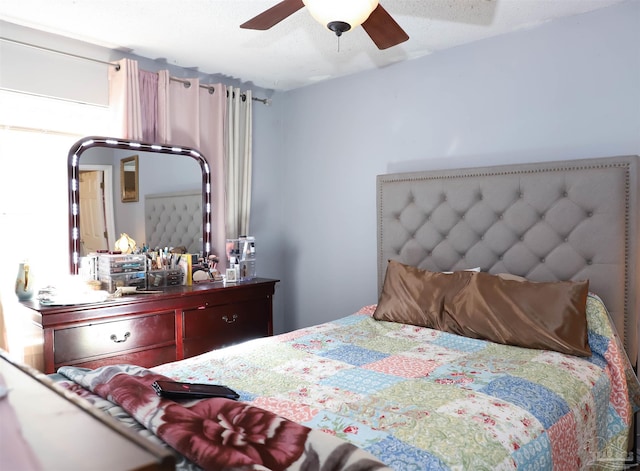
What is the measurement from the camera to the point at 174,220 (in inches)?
136

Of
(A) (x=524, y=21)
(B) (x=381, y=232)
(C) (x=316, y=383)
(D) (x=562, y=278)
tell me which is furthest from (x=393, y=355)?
(A) (x=524, y=21)

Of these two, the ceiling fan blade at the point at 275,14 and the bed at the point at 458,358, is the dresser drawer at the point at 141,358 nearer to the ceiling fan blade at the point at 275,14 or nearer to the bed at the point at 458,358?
the bed at the point at 458,358

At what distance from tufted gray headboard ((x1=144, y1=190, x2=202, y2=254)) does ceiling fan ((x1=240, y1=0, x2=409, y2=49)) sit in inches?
67.0

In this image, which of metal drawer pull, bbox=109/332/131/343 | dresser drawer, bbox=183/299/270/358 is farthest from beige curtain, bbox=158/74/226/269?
metal drawer pull, bbox=109/332/131/343

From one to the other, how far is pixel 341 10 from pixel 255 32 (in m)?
1.47

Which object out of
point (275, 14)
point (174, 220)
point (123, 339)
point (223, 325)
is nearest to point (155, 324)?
point (123, 339)

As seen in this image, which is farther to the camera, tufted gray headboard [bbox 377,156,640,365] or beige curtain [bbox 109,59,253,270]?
beige curtain [bbox 109,59,253,270]

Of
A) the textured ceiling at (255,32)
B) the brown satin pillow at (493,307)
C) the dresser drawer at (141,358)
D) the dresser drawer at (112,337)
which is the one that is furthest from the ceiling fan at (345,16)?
the dresser drawer at (141,358)

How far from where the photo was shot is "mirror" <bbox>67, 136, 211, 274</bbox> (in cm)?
298

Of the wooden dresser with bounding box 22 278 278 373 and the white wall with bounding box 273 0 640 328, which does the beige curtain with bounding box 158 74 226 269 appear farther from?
the white wall with bounding box 273 0 640 328

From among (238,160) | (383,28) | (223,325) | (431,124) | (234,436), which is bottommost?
(223,325)

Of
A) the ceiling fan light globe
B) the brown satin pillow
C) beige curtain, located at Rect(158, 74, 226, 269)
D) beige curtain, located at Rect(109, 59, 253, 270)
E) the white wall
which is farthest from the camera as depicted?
beige curtain, located at Rect(158, 74, 226, 269)

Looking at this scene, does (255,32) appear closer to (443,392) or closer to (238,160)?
(238,160)

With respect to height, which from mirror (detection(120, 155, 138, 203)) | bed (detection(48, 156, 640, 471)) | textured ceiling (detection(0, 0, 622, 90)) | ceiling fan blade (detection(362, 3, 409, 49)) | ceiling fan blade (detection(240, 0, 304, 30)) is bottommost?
bed (detection(48, 156, 640, 471))
